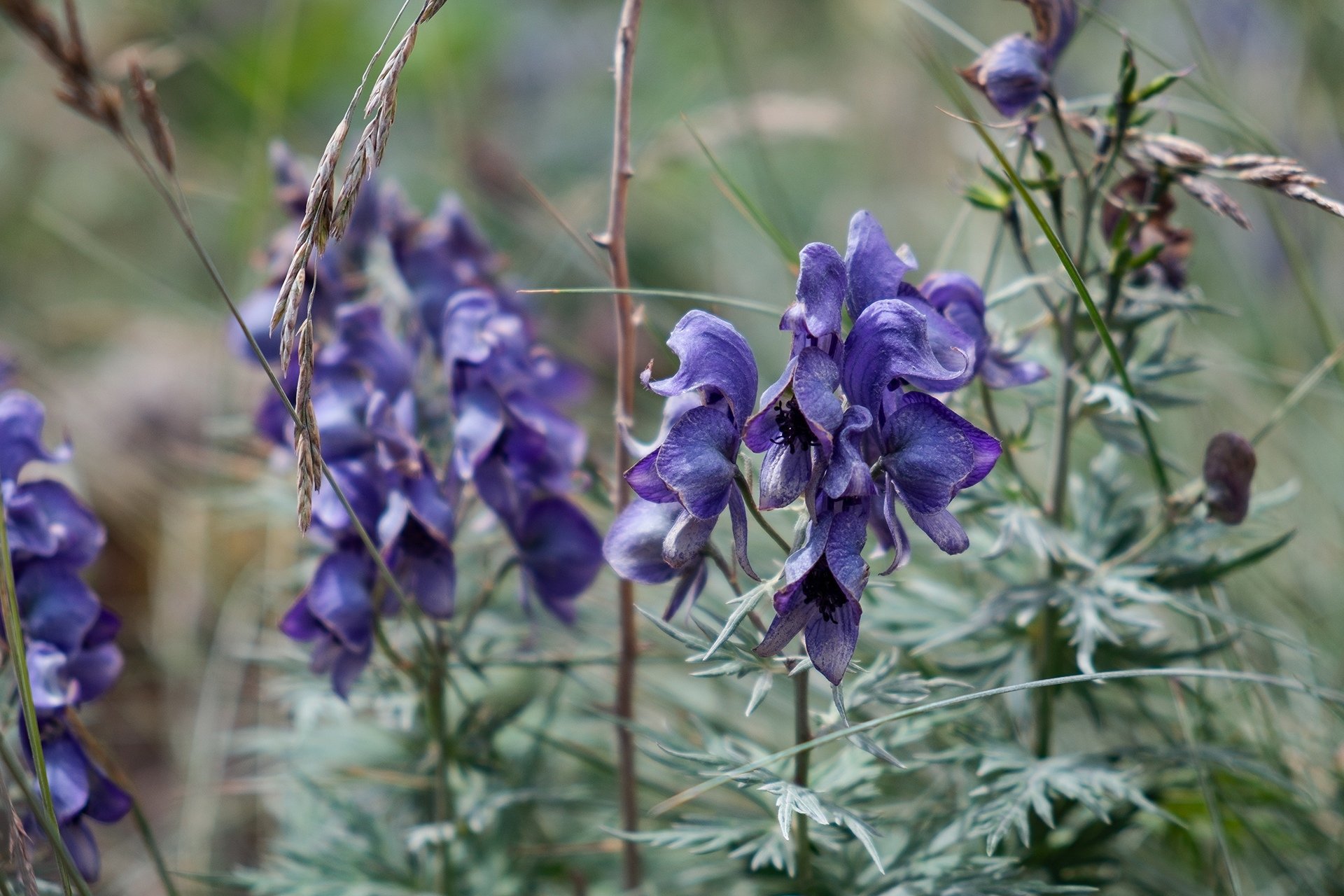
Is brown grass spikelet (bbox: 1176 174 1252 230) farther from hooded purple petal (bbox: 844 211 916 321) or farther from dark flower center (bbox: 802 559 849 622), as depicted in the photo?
dark flower center (bbox: 802 559 849 622)

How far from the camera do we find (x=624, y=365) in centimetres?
138

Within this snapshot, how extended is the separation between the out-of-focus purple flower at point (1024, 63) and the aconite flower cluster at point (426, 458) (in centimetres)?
65

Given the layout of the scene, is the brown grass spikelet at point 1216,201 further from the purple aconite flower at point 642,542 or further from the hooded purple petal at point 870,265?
the purple aconite flower at point 642,542

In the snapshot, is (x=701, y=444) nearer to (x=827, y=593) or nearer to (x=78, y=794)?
(x=827, y=593)

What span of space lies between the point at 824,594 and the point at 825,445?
14 cm

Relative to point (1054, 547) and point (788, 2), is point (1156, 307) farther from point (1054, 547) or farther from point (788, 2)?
point (788, 2)

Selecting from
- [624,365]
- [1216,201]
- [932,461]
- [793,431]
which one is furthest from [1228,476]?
[624,365]

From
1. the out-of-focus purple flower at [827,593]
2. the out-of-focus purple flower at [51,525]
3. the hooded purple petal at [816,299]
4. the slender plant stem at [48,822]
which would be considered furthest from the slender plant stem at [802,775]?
the out-of-focus purple flower at [51,525]

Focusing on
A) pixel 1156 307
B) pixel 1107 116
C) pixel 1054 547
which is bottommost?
pixel 1054 547

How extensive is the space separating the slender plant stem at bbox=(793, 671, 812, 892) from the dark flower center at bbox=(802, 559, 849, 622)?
0.46 ft

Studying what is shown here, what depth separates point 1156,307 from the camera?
134 cm

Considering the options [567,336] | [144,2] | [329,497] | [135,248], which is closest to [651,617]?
[329,497]

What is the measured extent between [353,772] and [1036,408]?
3.58 ft

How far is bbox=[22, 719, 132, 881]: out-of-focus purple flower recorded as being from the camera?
4.04 feet
